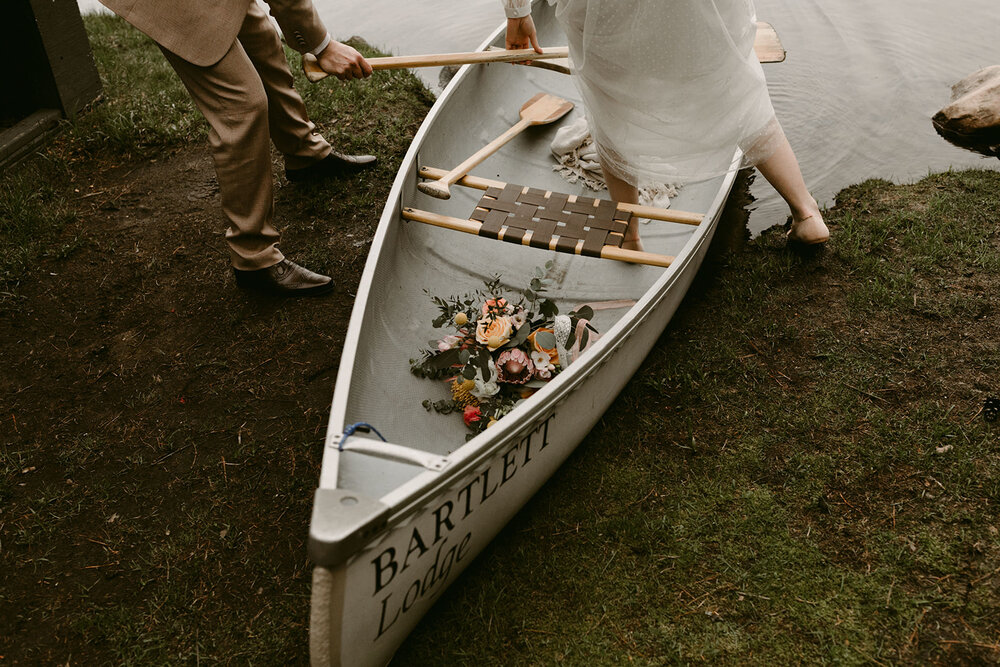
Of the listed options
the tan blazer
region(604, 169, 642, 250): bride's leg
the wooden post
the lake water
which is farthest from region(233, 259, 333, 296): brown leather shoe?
the lake water

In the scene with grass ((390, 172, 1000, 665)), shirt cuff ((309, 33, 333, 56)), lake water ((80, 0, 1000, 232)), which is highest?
shirt cuff ((309, 33, 333, 56))

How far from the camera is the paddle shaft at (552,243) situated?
2.49 metres

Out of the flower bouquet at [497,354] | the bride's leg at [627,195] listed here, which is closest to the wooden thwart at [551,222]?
the bride's leg at [627,195]

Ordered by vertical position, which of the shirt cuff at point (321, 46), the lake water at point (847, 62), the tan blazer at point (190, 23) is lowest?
the lake water at point (847, 62)

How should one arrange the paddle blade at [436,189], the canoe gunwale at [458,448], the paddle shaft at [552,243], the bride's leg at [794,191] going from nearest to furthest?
the canoe gunwale at [458,448]
the paddle shaft at [552,243]
the paddle blade at [436,189]
the bride's leg at [794,191]

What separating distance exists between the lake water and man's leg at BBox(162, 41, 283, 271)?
2297 mm

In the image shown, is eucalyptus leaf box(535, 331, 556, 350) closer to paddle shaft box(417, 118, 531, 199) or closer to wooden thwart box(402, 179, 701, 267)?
wooden thwart box(402, 179, 701, 267)

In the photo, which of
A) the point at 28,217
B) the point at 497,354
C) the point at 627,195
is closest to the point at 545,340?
the point at 497,354

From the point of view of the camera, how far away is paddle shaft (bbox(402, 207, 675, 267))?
8.18 feet

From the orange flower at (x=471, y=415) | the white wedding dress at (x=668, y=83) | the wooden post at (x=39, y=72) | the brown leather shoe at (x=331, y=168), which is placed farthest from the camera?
the wooden post at (x=39, y=72)

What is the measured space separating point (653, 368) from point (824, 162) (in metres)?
2.10

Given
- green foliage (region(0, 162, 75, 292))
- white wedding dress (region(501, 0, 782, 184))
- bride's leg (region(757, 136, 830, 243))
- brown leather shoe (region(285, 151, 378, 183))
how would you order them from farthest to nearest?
brown leather shoe (region(285, 151, 378, 183)) < green foliage (region(0, 162, 75, 292)) < bride's leg (region(757, 136, 830, 243)) < white wedding dress (region(501, 0, 782, 184))

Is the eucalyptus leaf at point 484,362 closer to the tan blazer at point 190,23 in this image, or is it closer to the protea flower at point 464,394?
the protea flower at point 464,394

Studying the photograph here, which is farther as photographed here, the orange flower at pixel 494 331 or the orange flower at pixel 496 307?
the orange flower at pixel 496 307
